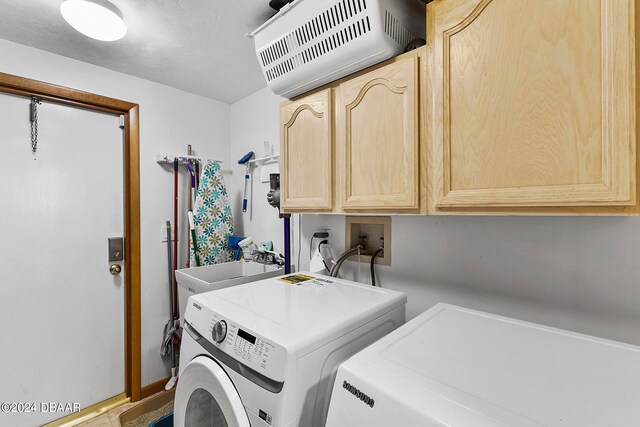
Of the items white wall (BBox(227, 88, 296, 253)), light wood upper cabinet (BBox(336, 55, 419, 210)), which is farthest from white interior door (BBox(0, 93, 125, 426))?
light wood upper cabinet (BBox(336, 55, 419, 210))

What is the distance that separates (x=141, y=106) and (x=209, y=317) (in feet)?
5.88

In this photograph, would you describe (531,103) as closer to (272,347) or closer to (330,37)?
(330,37)

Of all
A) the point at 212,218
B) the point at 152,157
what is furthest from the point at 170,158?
the point at 212,218

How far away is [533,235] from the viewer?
1051mm

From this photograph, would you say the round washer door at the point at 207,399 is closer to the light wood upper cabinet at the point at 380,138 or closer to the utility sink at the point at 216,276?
the utility sink at the point at 216,276

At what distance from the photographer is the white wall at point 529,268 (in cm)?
90

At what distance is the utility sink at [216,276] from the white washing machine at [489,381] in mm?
1086

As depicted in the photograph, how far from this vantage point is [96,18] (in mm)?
1298

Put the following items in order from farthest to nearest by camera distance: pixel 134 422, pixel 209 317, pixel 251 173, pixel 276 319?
pixel 251 173
pixel 134 422
pixel 209 317
pixel 276 319

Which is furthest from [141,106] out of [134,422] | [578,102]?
[578,102]

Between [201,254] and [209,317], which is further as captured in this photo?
[201,254]

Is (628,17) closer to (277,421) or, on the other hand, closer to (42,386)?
(277,421)

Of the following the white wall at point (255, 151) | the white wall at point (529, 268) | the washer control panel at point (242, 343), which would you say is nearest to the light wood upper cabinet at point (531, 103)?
the white wall at point (529, 268)

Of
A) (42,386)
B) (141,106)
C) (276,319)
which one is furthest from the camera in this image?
(141,106)
